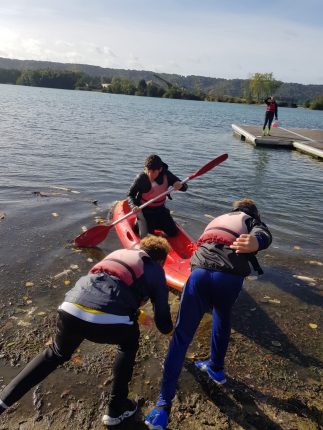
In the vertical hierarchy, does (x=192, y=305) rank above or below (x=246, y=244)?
below

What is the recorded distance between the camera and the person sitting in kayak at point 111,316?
3.45 metres

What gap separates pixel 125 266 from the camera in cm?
359

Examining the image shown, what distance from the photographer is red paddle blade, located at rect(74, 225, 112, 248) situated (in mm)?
7641

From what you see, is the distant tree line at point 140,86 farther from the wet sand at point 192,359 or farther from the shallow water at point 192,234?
the wet sand at point 192,359

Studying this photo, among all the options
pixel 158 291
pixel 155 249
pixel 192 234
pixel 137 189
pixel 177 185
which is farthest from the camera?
pixel 192 234

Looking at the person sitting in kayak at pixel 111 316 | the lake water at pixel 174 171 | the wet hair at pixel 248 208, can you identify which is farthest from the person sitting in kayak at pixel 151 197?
the person sitting in kayak at pixel 111 316

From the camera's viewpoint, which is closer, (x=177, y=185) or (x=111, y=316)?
(x=111, y=316)

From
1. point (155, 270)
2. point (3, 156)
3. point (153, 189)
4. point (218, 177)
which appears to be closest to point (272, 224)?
point (153, 189)

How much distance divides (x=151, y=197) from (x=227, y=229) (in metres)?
3.36

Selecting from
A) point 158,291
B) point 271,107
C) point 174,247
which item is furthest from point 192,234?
point 271,107

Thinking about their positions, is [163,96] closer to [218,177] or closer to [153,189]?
[218,177]

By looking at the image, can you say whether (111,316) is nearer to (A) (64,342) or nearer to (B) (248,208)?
(A) (64,342)

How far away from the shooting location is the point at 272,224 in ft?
34.8

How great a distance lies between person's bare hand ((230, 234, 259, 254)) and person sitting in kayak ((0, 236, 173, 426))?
71cm
